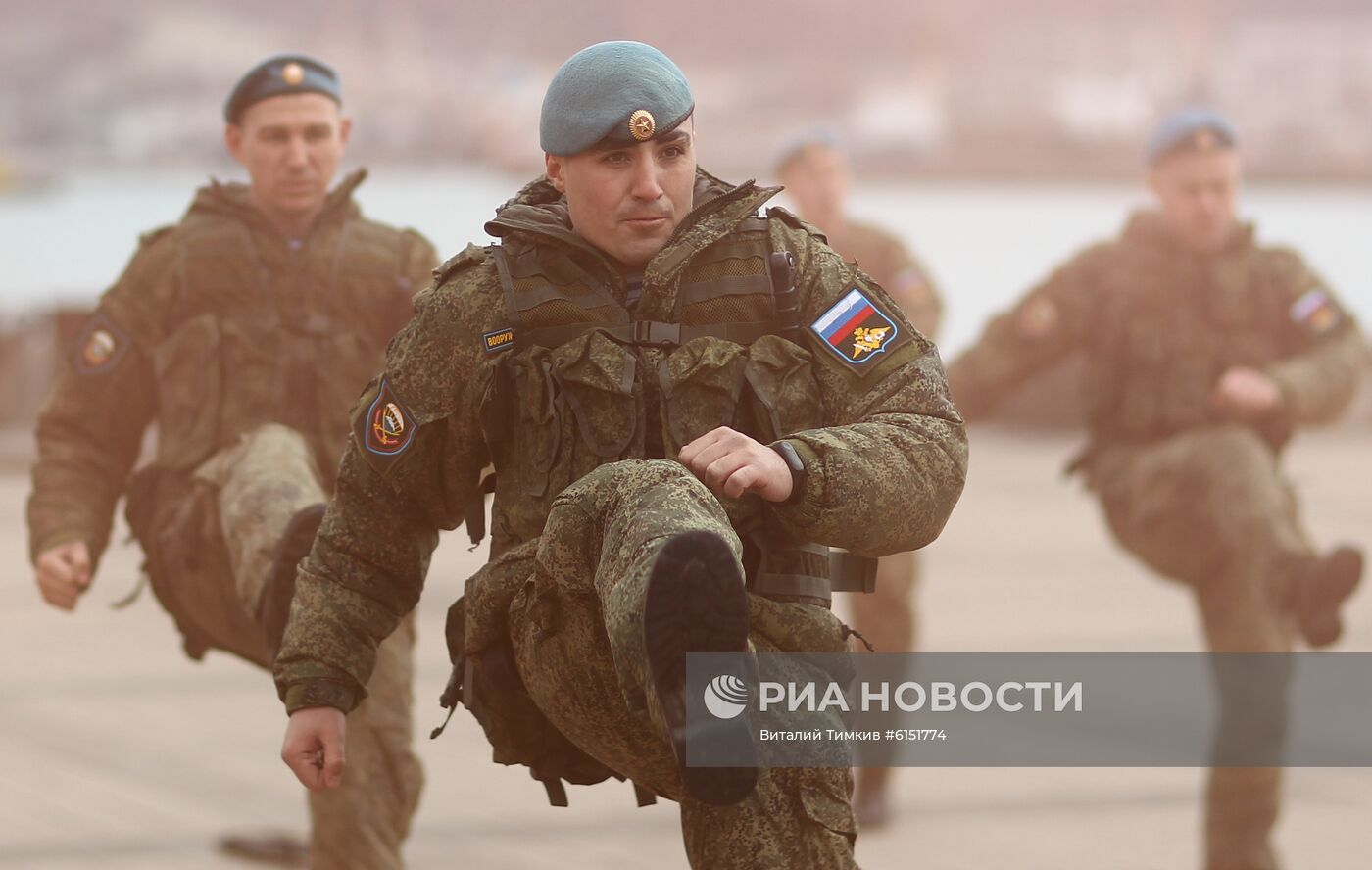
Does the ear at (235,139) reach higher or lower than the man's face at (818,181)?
lower

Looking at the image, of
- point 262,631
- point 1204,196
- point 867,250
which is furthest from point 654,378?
point 867,250

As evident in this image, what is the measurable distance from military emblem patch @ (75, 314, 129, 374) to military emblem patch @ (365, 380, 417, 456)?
2228 mm

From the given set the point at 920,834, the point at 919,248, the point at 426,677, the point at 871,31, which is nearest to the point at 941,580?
the point at 426,677

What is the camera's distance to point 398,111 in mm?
32750

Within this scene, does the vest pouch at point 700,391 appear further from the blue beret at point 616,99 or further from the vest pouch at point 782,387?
the blue beret at point 616,99

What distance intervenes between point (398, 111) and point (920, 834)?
83.2 feet

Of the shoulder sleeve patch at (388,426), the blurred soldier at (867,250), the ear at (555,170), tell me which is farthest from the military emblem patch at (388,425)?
the blurred soldier at (867,250)

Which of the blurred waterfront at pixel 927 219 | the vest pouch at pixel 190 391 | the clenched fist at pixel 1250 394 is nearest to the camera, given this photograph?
the vest pouch at pixel 190 391

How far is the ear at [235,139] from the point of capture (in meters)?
6.75

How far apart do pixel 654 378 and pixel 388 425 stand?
583 mm

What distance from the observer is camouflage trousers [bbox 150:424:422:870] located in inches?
236

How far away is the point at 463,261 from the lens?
4.47 meters

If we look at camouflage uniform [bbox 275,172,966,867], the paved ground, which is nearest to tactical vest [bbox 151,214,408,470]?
camouflage uniform [bbox 275,172,966,867]

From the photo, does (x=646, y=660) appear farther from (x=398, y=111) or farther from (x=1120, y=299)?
(x=398, y=111)
